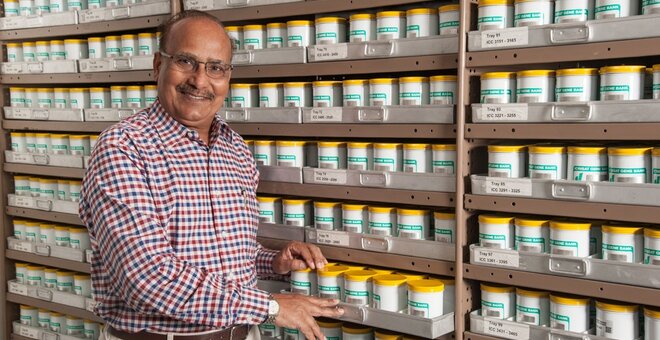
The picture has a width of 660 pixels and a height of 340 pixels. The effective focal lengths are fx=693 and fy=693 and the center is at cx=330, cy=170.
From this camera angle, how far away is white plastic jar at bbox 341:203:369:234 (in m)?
2.56

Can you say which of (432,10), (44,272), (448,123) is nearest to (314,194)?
(448,123)

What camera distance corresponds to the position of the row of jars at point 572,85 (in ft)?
6.54

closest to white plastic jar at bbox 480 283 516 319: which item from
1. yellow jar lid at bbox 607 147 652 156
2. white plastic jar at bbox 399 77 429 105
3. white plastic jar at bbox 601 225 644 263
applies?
white plastic jar at bbox 601 225 644 263

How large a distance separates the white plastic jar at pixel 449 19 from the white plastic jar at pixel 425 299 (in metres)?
0.84

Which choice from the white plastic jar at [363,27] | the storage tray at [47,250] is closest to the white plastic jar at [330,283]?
the white plastic jar at [363,27]

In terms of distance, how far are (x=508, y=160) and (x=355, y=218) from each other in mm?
624

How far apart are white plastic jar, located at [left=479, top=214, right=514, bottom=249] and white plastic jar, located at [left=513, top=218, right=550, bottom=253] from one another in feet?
0.16

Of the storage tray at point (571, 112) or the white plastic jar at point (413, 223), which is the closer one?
the storage tray at point (571, 112)

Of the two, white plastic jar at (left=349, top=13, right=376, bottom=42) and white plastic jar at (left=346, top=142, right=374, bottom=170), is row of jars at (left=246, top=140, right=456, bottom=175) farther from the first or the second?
white plastic jar at (left=349, top=13, right=376, bottom=42)

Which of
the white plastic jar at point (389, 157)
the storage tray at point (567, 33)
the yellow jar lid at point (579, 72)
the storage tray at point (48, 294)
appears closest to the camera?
the storage tray at point (567, 33)

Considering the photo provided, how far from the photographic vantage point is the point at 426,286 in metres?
2.26

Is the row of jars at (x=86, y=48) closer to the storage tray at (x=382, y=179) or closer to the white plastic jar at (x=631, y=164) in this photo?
the storage tray at (x=382, y=179)

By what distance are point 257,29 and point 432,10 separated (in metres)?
0.76

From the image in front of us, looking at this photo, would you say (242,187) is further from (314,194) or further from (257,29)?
(257,29)
